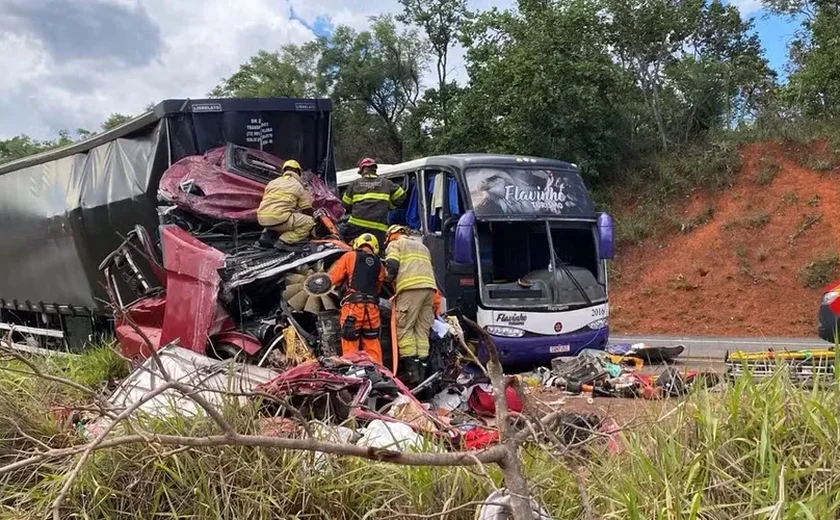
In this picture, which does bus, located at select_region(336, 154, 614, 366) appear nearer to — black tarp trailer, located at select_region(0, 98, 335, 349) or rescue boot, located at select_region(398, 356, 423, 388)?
black tarp trailer, located at select_region(0, 98, 335, 349)

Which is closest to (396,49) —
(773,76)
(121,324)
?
(773,76)

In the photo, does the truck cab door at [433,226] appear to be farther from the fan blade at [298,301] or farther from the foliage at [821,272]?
the foliage at [821,272]

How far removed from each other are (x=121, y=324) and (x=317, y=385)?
324 cm

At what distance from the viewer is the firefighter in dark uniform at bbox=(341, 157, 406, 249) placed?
836 centimetres

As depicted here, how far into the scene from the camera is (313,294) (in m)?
6.38

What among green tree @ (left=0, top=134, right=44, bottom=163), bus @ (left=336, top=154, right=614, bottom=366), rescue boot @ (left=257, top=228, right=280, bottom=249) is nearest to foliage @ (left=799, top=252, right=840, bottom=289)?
bus @ (left=336, top=154, right=614, bottom=366)

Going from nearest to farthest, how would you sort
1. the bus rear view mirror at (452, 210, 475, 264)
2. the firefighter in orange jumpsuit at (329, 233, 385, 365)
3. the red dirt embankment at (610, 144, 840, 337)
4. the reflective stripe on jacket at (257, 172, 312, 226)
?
the firefighter in orange jumpsuit at (329, 233, 385, 365) < the reflective stripe on jacket at (257, 172, 312, 226) < the bus rear view mirror at (452, 210, 475, 264) < the red dirt embankment at (610, 144, 840, 337)

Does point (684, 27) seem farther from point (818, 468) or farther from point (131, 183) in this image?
point (818, 468)

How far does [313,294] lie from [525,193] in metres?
3.26

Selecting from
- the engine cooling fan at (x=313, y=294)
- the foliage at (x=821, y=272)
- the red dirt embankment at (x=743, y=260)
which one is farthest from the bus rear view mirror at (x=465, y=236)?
the foliage at (x=821, y=272)

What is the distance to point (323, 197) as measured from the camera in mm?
8469

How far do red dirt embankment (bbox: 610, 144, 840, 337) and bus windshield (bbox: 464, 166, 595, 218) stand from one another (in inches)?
282

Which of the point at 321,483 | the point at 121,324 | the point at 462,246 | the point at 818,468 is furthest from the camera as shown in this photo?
the point at 462,246

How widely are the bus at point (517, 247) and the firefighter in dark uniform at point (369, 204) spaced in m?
0.64
